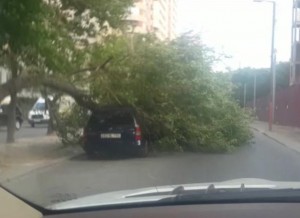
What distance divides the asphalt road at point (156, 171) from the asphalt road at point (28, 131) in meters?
4.79

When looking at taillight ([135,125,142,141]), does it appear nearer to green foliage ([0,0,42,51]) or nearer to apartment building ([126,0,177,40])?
apartment building ([126,0,177,40])

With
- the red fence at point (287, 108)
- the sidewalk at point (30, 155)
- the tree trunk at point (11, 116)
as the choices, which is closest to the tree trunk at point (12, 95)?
the tree trunk at point (11, 116)

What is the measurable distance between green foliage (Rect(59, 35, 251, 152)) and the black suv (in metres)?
0.38

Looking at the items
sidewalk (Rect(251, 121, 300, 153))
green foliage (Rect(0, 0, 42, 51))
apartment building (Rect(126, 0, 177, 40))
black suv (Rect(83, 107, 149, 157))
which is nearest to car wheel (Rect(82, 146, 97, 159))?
black suv (Rect(83, 107, 149, 157))

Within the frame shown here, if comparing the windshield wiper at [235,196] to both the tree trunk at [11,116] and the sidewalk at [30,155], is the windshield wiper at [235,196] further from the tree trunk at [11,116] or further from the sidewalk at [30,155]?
the tree trunk at [11,116]

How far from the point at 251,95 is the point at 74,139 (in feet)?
22.5

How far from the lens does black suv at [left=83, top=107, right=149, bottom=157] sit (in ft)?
57.1

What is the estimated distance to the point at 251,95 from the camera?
22984 mm

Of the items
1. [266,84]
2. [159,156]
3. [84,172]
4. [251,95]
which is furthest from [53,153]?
[266,84]

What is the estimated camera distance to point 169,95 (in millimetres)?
17984

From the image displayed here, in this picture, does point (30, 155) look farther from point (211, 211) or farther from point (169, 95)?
point (211, 211)

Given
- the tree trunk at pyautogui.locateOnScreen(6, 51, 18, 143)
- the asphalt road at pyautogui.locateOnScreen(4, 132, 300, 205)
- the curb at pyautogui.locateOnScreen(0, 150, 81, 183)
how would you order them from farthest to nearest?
the tree trunk at pyautogui.locateOnScreen(6, 51, 18, 143), the curb at pyautogui.locateOnScreen(0, 150, 81, 183), the asphalt road at pyautogui.locateOnScreen(4, 132, 300, 205)

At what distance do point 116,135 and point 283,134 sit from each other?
11.9 meters

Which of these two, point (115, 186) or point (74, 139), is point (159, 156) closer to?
point (74, 139)
